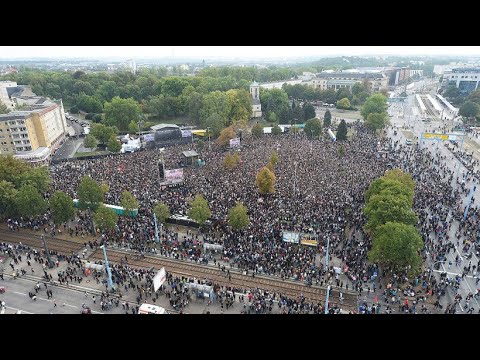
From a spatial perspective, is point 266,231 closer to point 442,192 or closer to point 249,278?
point 249,278

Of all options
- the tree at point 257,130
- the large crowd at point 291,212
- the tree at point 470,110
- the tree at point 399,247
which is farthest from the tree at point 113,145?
the tree at point 470,110

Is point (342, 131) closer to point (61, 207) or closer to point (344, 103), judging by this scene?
point (344, 103)

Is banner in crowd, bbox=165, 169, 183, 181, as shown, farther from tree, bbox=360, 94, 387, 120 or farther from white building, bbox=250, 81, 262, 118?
tree, bbox=360, 94, 387, 120

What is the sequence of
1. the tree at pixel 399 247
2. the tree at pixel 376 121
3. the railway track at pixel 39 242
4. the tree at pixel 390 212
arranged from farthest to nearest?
the tree at pixel 376 121
the railway track at pixel 39 242
the tree at pixel 390 212
the tree at pixel 399 247

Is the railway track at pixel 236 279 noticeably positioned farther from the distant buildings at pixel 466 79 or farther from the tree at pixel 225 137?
the distant buildings at pixel 466 79

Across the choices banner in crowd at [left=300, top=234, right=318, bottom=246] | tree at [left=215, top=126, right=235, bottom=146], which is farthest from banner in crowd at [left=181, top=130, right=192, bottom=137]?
banner in crowd at [left=300, top=234, right=318, bottom=246]
